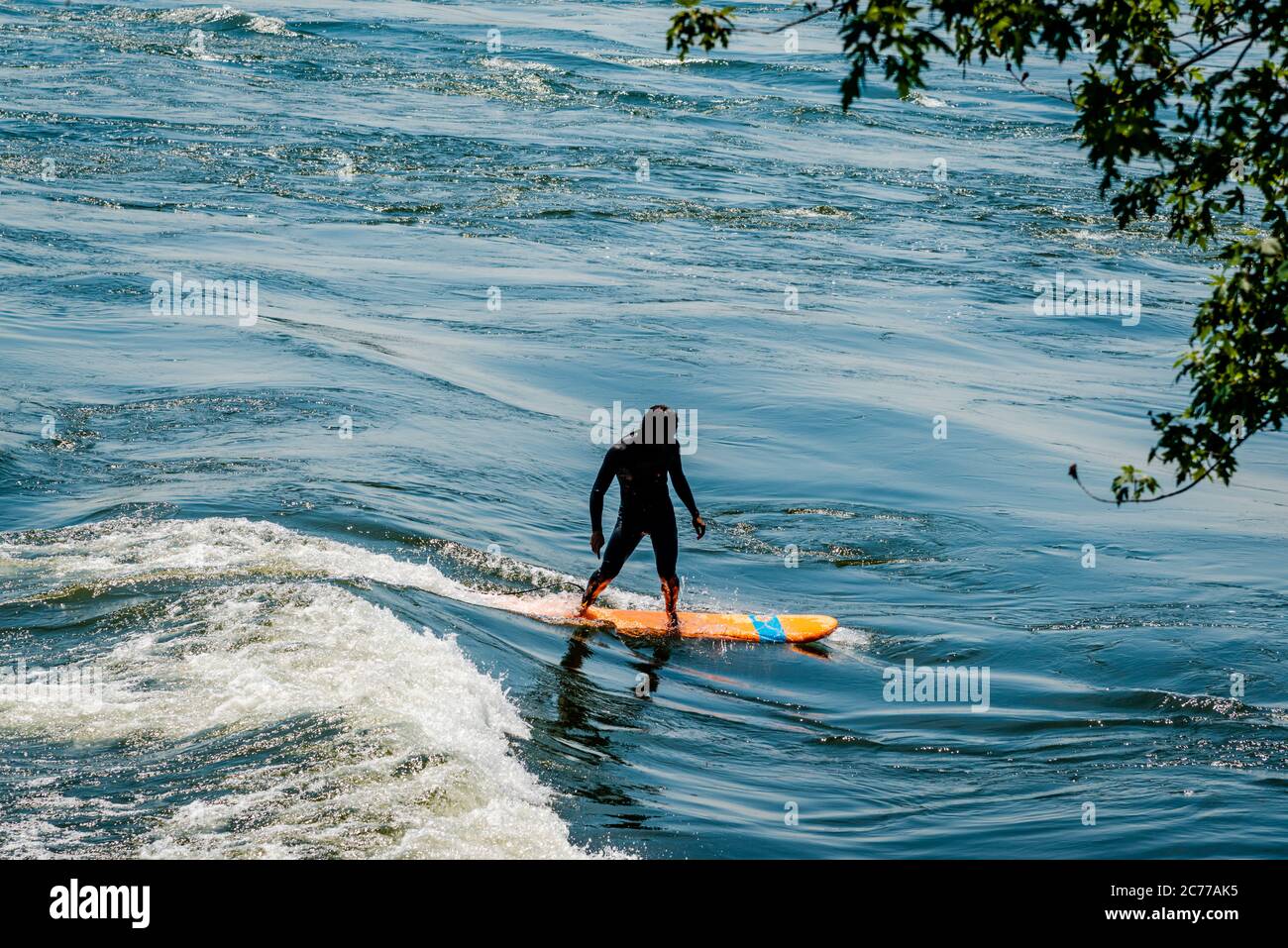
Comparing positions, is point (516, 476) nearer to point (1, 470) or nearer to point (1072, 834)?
point (1, 470)

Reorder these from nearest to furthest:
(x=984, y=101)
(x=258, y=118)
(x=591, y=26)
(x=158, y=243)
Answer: (x=158, y=243)
(x=258, y=118)
(x=984, y=101)
(x=591, y=26)

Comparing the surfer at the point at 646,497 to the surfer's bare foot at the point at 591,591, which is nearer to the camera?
the surfer at the point at 646,497

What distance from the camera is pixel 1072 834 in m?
10.1

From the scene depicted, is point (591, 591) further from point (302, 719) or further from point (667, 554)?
point (302, 719)

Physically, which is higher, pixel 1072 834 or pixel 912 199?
pixel 912 199

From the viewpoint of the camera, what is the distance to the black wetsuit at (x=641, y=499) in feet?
45.7
